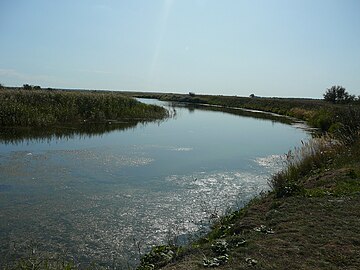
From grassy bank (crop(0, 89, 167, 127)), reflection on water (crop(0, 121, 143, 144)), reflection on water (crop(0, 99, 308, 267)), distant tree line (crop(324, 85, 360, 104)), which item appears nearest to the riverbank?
reflection on water (crop(0, 99, 308, 267))

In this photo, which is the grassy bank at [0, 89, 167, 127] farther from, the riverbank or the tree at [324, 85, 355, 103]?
the tree at [324, 85, 355, 103]

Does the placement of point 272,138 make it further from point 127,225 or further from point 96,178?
point 127,225

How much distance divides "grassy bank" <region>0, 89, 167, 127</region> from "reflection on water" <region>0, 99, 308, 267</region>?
2.22 meters

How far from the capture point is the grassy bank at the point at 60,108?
1855 centimetres

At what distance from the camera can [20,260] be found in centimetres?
504

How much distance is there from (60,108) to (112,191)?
14.8 meters

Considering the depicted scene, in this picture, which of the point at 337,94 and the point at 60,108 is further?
the point at 337,94

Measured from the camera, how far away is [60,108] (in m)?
22.1

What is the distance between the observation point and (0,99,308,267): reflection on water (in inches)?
236

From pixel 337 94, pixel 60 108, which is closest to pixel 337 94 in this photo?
pixel 337 94

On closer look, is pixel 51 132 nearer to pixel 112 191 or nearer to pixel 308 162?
pixel 112 191

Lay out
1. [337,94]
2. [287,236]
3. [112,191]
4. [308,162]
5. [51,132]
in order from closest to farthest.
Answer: [287,236]
[112,191]
[308,162]
[51,132]
[337,94]

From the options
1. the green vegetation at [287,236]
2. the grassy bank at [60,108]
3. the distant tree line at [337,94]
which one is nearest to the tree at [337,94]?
the distant tree line at [337,94]

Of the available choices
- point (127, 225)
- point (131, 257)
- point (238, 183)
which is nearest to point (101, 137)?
point (238, 183)
